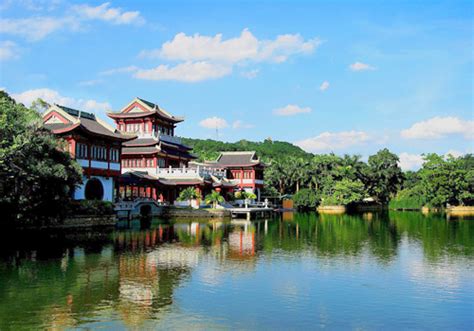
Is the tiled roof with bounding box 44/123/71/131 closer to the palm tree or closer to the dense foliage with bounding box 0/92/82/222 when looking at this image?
the dense foliage with bounding box 0/92/82/222

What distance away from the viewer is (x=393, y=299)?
539 inches

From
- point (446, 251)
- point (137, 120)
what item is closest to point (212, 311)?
point (446, 251)

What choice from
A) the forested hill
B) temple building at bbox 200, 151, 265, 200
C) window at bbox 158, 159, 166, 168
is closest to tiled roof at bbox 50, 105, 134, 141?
window at bbox 158, 159, 166, 168

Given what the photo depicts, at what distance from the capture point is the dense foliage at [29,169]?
79.5ft

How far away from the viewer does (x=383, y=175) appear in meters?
74.2

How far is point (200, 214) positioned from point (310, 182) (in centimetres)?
2835

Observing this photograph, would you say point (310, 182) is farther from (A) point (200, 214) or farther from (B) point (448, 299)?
(B) point (448, 299)

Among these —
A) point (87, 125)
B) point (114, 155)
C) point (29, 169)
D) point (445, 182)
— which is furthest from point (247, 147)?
point (29, 169)

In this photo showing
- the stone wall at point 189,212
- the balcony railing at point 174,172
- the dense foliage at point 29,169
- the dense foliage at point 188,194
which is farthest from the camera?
the balcony railing at point 174,172

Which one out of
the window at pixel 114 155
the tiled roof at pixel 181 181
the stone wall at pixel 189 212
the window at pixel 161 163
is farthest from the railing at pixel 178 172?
the window at pixel 114 155

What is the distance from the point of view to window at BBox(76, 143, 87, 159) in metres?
33.8

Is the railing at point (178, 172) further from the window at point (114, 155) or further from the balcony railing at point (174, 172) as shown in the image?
the window at point (114, 155)

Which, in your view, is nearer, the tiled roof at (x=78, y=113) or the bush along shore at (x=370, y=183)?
the tiled roof at (x=78, y=113)

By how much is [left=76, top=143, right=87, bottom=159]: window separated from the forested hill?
72.3m
